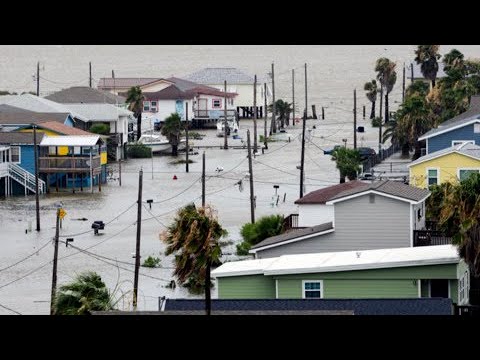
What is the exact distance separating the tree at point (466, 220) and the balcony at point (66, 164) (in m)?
26.5

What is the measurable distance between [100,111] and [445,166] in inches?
1155

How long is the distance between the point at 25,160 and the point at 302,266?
2819 centimetres

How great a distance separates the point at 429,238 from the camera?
23844 mm

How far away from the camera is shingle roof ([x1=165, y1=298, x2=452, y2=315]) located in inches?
631

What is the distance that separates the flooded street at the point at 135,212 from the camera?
2634 centimetres

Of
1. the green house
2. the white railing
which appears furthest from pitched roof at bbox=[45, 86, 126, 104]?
the green house

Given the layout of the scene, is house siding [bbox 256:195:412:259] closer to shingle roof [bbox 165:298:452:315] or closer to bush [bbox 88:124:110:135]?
shingle roof [bbox 165:298:452:315]

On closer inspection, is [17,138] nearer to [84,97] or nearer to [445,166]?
[84,97]

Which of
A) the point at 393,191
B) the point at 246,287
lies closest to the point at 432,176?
the point at 393,191

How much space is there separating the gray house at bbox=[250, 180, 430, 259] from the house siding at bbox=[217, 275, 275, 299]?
3.39 metres

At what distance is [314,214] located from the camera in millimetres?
28266
